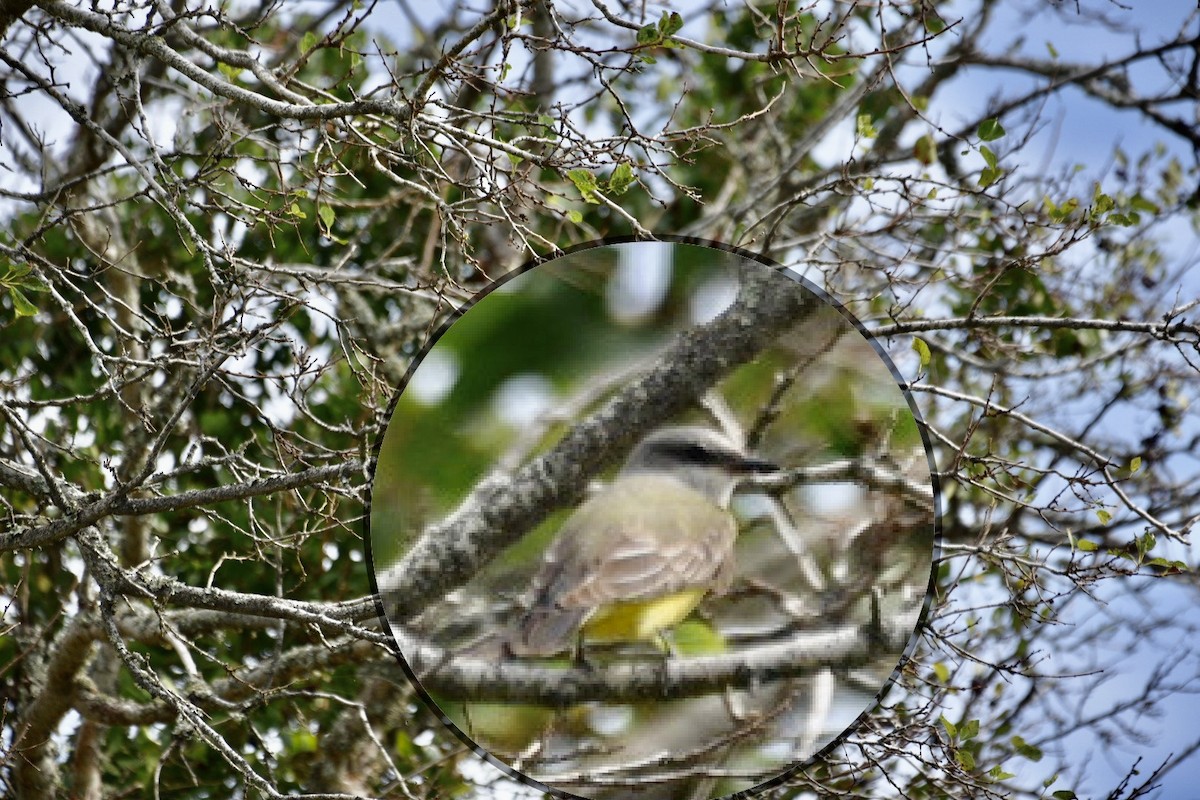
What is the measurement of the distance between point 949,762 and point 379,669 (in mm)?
2050

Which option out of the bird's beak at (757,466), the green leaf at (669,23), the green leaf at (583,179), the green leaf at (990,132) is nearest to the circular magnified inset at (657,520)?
the bird's beak at (757,466)

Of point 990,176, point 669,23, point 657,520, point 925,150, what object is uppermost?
point 925,150

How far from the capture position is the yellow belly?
1881 millimetres

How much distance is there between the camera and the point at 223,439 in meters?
4.58

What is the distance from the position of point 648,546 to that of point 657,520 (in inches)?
1.9

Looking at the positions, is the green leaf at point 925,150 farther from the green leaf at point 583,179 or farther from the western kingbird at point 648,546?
the western kingbird at point 648,546

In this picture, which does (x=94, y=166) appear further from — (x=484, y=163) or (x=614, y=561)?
(x=614, y=561)

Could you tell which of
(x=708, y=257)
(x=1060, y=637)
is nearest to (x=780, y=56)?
(x=708, y=257)

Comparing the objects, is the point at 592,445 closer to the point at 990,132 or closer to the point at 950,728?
the point at 950,728

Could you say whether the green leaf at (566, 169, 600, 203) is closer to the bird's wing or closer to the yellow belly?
the bird's wing

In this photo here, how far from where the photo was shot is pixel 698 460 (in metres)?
1.90

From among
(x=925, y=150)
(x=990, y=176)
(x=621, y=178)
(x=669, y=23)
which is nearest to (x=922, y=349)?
(x=990, y=176)

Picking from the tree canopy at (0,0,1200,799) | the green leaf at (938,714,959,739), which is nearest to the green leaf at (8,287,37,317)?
the tree canopy at (0,0,1200,799)

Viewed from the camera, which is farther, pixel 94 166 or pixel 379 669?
pixel 94 166
